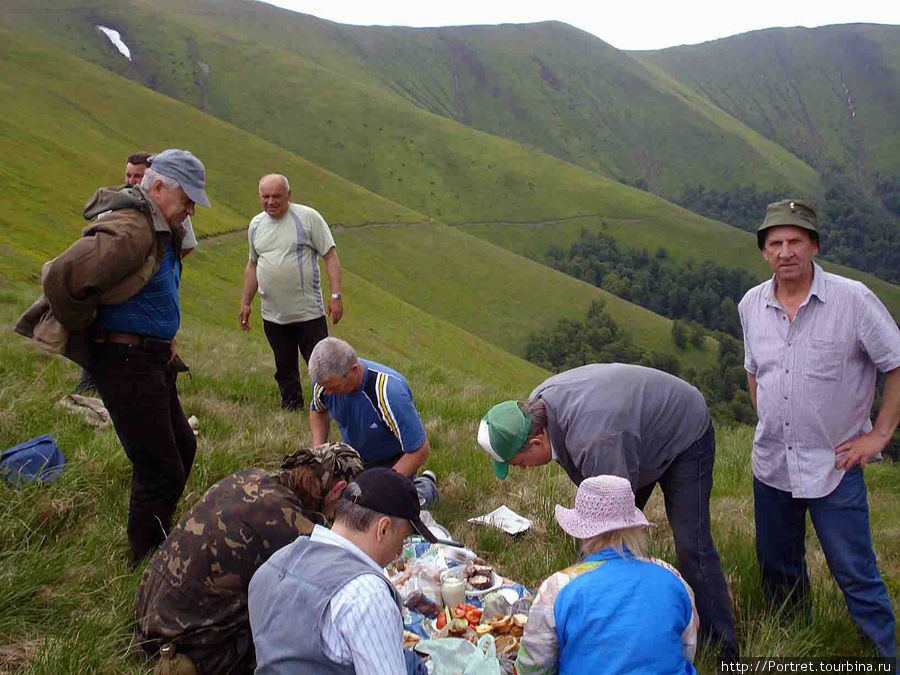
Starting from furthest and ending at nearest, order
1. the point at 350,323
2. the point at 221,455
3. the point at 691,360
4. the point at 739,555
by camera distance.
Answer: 1. the point at 691,360
2. the point at 350,323
3. the point at 221,455
4. the point at 739,555

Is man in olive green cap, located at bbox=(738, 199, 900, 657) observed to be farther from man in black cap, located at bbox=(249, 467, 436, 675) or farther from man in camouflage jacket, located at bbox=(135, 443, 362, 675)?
man in camouflage jacket, located at bbox=(135, 443, 362, 675)

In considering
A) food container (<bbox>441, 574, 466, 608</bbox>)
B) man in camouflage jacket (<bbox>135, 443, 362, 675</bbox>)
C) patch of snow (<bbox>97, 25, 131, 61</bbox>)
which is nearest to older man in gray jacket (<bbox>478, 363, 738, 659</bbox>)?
food container (<bbox>441, 574, 466, 608</bbox>)

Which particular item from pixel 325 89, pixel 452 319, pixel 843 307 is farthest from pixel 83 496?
pixel 325 89

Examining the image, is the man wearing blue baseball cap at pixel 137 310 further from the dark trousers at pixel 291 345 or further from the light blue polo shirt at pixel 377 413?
the dark trousers at pixel 291 345

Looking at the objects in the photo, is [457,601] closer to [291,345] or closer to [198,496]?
[198,496]

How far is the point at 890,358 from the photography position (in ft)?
12.2

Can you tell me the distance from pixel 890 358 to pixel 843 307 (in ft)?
1.13

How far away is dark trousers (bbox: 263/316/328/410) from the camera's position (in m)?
7.86

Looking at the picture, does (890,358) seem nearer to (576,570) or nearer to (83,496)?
(576,570)

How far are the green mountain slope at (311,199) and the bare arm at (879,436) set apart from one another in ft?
→ 159

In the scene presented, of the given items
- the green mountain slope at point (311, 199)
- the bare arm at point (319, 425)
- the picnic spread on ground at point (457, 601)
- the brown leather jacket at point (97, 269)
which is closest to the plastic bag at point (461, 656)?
the picnic spread on ground at point (457, 601)

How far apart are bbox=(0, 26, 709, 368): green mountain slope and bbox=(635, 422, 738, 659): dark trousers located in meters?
48.1

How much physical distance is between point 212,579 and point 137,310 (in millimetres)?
1663

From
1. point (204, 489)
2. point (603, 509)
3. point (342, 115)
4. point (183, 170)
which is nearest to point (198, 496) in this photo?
point (204, 489)
